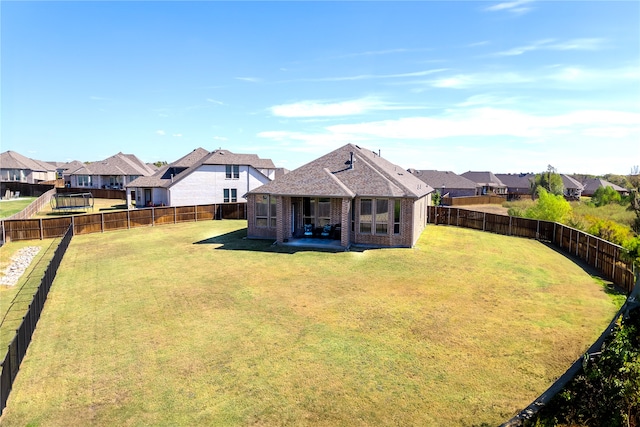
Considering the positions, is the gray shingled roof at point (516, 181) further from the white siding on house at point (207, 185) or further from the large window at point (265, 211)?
the large window at point (265, 211)

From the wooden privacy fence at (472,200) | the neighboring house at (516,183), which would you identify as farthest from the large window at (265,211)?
the neighboring house at (516,183)

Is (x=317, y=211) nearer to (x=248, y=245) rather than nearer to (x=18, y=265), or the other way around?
(x=248, y=245)

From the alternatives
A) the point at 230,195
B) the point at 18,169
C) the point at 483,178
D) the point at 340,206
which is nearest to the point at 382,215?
the point at 340,206

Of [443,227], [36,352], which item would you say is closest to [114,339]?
[36,352]

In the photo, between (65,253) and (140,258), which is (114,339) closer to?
(140,258)

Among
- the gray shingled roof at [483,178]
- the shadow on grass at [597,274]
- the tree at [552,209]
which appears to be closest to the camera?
the shadow on grass at [597,274]

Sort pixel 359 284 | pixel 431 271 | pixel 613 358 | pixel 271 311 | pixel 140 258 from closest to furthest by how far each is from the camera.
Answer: pixel 613 358, pixel 271 311, pixel 359 284, pixel 431 271, pixel 140 258
